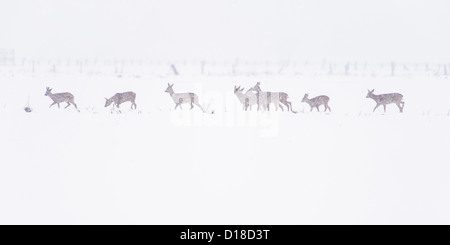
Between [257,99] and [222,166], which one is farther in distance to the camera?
[257,99]

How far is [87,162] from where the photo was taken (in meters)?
8.91

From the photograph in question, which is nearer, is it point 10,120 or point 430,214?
point 430,214

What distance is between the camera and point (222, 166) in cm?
887

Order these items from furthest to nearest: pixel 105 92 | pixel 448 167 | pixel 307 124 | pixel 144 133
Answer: pixel 105 92, pixel 307 124, pixel 144 133, pixel 448 167

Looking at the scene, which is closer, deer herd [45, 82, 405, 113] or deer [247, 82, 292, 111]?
deer [247, 82, 292, 111]

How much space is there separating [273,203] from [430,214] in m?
2.05

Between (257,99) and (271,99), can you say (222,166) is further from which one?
(257,99)

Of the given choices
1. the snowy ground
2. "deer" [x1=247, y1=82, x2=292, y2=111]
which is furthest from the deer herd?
the snowy ground

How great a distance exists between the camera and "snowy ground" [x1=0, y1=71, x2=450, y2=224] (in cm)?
700

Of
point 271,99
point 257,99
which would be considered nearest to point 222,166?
point 271,99

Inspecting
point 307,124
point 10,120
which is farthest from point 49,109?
point 307,124

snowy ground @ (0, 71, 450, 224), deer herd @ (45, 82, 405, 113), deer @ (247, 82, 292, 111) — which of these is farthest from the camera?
deer herd @ (45, 82, 405, 113)

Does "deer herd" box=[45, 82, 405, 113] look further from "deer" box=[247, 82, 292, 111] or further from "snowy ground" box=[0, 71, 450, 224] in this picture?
"snowy ground" box=[0, 71, 450, 224]
